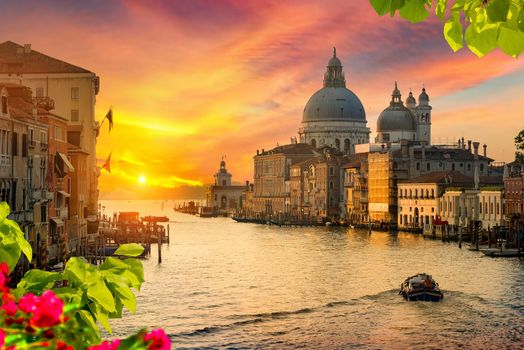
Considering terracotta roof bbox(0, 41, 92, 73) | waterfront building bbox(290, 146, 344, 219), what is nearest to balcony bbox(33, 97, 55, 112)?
terracotta roof bbox(0, 41, 92, 73)

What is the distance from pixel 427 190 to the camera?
7894 centimetres

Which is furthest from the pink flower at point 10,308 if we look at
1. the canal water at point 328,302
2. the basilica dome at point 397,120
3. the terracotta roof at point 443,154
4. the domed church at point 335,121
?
the domed church at point 335,121

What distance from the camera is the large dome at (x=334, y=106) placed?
137250 mm

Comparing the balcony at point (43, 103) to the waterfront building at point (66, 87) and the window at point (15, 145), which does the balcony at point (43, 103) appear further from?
the waterfront building at point (66, 87)

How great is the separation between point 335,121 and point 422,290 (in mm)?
107255

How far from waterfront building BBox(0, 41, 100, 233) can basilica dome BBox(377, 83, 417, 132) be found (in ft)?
239

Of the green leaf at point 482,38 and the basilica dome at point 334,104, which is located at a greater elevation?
the basilica dome at point 334,104

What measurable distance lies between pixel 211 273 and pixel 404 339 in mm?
19150

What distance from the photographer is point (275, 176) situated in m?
128

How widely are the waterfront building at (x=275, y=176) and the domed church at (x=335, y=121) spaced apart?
26.5ft

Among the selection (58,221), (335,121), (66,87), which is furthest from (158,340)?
(335,121)

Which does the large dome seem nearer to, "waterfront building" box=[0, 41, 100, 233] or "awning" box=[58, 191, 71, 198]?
"waterfront building" box=[0, 41, 100, 233]

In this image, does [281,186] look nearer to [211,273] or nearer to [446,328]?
[211,273]

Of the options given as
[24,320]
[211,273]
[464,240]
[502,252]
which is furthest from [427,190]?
[24,320]
